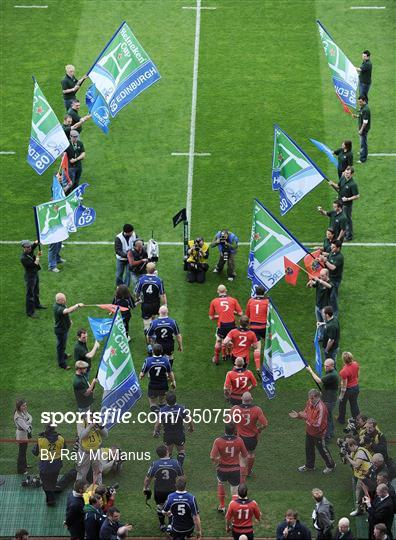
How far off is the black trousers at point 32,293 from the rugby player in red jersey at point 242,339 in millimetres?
4414

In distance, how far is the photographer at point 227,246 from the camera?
1052 inches

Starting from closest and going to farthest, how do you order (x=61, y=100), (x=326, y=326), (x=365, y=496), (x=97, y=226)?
1. (x=365, y=496)
2. (x=326, y=326)
3. (x=97, y=226)
4. (x=61, y=100)

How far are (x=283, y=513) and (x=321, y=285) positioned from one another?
17.3 ft

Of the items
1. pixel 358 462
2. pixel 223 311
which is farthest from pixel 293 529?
pixel 223 311

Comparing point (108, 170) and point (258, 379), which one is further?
point (108, 170)

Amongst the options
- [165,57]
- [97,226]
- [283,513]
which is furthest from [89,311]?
[165,57]

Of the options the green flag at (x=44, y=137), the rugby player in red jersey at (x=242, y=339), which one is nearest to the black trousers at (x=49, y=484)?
the rugby player in red jersey at (x=242, y=339)

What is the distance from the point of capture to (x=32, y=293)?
26250mm

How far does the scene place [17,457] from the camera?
22516 millimetres

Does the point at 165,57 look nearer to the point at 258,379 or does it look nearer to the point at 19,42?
the point at 19,42

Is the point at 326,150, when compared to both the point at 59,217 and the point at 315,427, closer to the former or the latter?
the point at 59,217

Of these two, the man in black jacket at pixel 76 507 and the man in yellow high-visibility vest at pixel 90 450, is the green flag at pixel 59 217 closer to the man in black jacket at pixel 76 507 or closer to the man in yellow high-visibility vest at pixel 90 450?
the man in yellow high-visibility vest at pixel 90 450

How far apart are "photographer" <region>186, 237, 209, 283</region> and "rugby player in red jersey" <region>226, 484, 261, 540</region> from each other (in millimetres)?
8309

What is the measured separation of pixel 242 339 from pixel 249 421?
2.60 metres
